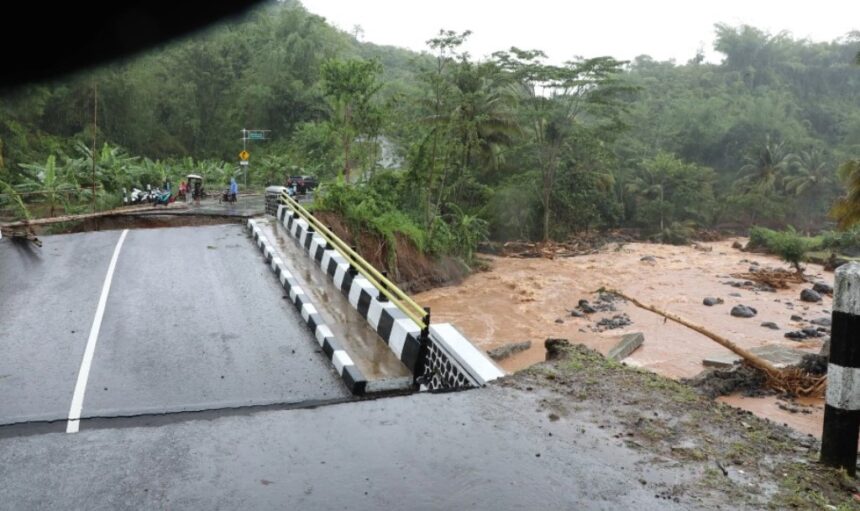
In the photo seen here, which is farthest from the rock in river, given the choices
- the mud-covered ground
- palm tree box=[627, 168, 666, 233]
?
palm tree box=[627, 168, 666, 233]

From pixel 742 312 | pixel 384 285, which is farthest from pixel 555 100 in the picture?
pixel 384 285

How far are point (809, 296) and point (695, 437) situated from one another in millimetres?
25056

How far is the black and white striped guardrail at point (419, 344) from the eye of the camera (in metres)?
5.36

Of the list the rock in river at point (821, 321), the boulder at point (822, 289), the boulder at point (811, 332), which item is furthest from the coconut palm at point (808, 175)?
the boulder at point (811, 332)

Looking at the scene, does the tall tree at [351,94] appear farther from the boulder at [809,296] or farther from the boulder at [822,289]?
the boulder at [822,289]

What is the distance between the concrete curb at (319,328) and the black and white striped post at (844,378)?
3.32m

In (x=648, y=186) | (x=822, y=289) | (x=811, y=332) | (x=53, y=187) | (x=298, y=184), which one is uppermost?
(x=53, y=187)

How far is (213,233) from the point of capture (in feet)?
45.9

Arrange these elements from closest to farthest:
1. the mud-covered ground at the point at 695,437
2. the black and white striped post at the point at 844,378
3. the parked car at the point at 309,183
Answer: the mud-covered ground at the point at 695,437
the black and white striped post at the point at 844,378
the parked car at the point at 309,183

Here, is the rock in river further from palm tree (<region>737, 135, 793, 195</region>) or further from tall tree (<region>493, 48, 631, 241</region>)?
palm tree (<region>737, 135, 793, 195</region>)

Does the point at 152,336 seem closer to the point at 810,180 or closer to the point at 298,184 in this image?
the point at 298,184

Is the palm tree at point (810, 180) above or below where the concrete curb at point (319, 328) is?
below

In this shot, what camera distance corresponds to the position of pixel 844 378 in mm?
3686

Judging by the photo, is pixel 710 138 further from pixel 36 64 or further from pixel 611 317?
pixel 36 64
